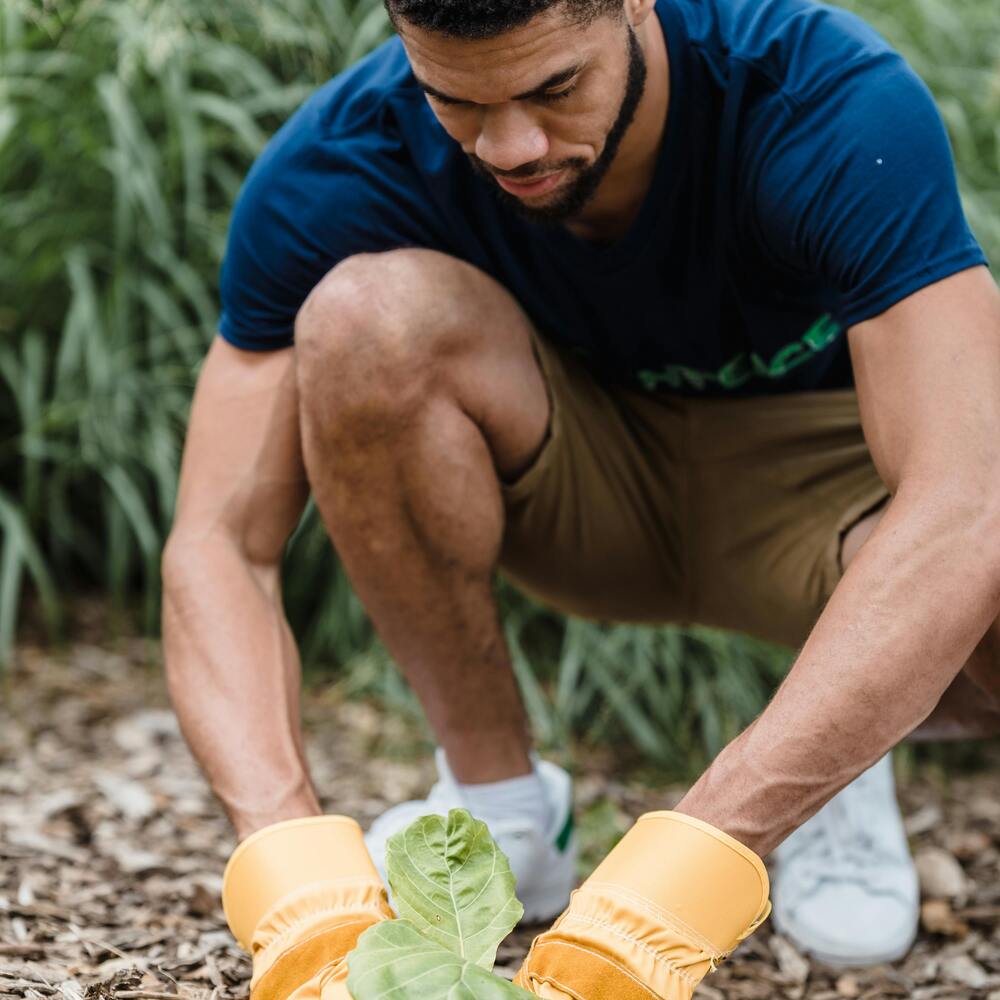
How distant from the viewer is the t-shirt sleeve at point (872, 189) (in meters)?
1.47

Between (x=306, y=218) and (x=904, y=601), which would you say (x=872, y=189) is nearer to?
(x=904, y=601)

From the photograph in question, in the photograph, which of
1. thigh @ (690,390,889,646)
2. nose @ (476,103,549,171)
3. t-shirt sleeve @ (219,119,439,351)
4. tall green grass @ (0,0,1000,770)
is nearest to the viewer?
nose @ (476,103,549,171)

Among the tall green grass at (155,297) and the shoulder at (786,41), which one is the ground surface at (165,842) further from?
the shoulder at (786,41)

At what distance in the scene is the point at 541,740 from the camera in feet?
9.14

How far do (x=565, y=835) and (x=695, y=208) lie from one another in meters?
0.93

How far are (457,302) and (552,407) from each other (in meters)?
0.25

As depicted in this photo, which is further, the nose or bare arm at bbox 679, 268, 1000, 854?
the nose

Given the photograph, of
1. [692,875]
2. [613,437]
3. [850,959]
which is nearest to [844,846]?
[850,959]

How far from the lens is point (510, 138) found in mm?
1521

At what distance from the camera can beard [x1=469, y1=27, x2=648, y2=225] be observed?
161cm

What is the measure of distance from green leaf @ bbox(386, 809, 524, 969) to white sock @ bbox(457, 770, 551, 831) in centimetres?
54

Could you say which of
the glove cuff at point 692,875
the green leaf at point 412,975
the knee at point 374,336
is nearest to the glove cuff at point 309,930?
the green leaf at point 412,975

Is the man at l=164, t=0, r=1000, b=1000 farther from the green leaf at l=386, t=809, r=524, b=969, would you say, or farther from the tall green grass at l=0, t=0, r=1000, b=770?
the tall green grass at l=0, t=0, r=1000, b=770

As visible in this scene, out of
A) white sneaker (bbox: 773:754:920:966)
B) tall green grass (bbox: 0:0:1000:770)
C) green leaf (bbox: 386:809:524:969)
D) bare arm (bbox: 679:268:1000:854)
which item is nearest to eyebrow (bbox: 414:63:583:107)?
bare arm (bbox: 679:268:1000:854)
